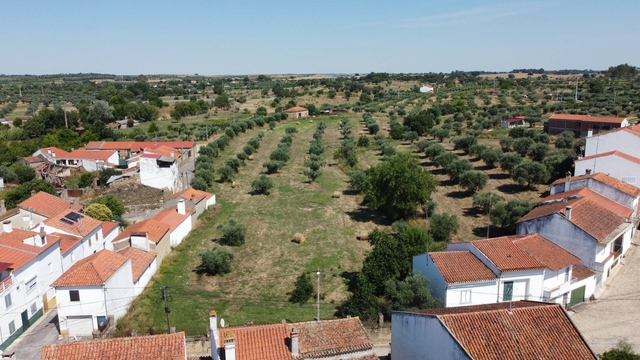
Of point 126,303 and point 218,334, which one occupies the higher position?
point 218,334

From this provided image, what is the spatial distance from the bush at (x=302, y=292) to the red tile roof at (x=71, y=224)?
14725 mm

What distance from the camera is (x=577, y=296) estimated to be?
2445 cm

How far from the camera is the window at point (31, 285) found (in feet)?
78.9

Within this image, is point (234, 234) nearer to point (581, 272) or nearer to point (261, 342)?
point (261, 342)

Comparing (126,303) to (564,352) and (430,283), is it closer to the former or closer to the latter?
(430,283)

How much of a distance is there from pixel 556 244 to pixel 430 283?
8.68 meters

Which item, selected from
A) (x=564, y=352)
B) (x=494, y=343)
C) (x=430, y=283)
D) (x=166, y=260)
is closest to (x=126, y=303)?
(x=166, y=260)

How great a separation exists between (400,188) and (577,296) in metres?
14.6

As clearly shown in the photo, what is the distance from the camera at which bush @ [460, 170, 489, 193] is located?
42.2 m

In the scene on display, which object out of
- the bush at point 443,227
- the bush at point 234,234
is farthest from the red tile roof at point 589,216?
the bush at point 234,234

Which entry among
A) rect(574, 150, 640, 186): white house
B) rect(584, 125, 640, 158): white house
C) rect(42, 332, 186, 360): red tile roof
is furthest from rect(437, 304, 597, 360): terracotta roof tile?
rect(584, 125, 640, 158): white house

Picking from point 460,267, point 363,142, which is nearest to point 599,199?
point 460,267

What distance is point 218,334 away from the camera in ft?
54.8

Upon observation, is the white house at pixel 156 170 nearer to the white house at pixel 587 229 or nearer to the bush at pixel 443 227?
the bush at pixel 443 227
